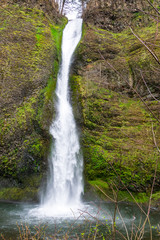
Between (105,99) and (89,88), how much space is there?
114 cm

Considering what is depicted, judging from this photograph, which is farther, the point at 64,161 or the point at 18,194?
the point at 64,161

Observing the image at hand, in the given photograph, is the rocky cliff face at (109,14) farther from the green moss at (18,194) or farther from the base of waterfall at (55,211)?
the base of waterfall at (55,211)

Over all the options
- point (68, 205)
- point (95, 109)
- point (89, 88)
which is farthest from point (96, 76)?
point (68, 205)

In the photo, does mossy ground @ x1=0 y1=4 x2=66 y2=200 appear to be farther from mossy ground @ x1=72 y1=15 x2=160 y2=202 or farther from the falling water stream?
mossy ground @ x1=72 y1=15 x2=160 y2=202

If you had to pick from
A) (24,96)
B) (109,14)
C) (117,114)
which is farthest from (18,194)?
(109,14)

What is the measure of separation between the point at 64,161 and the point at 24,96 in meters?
3.74

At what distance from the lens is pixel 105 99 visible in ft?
35.2

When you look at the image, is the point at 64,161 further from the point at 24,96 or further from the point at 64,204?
the point at 24,96

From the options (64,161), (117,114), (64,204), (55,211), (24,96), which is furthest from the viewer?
(117,114)

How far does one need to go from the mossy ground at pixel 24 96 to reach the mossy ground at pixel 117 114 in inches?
76.3

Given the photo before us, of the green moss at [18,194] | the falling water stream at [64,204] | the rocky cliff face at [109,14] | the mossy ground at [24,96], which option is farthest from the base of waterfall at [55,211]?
the rocky cliff face at [109,14]

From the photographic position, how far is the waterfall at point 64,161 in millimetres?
7702

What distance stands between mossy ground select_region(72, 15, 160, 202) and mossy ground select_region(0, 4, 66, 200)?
194cm

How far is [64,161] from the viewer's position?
8586mm
